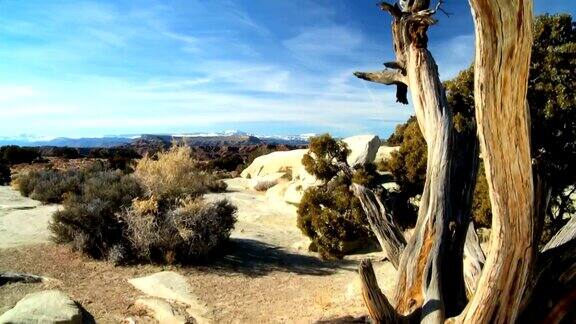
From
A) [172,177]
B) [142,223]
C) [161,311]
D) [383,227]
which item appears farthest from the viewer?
[172,177]

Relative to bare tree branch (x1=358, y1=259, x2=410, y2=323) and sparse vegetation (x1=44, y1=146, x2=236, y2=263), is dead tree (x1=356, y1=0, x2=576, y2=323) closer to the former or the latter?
bare tree branch (x1=358, y1=259, x2=410, y2=323)

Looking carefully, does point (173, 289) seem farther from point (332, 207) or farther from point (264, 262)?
point (332, 207)

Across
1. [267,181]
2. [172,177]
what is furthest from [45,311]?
[267,181]

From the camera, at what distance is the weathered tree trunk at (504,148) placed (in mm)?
2697

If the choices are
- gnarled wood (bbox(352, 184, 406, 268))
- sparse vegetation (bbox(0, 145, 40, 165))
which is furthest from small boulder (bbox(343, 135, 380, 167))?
sparse vegetation (bbox(0, 145, 40, 165))

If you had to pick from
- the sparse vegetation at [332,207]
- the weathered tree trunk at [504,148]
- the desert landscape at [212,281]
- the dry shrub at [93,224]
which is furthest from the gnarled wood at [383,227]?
the dry shrub at [93,224]

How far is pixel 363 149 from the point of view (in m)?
17.5

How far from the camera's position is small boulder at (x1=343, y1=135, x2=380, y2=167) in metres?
17.2

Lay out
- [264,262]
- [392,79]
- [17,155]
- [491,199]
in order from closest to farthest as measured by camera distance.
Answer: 1. [491,199]
2. [392,79]
3. [264,262]
4. [17,155]

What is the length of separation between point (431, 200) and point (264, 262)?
6.28m

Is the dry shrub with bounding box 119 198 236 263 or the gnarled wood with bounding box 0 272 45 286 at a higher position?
the dry shrub with bounding box 119 198 236 263

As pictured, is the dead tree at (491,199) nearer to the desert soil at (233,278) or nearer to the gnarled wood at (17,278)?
the desert soil at (233,278)

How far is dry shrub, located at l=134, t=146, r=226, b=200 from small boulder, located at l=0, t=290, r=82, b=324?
4.95 meters

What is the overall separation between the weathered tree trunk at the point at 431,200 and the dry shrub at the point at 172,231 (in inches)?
234
